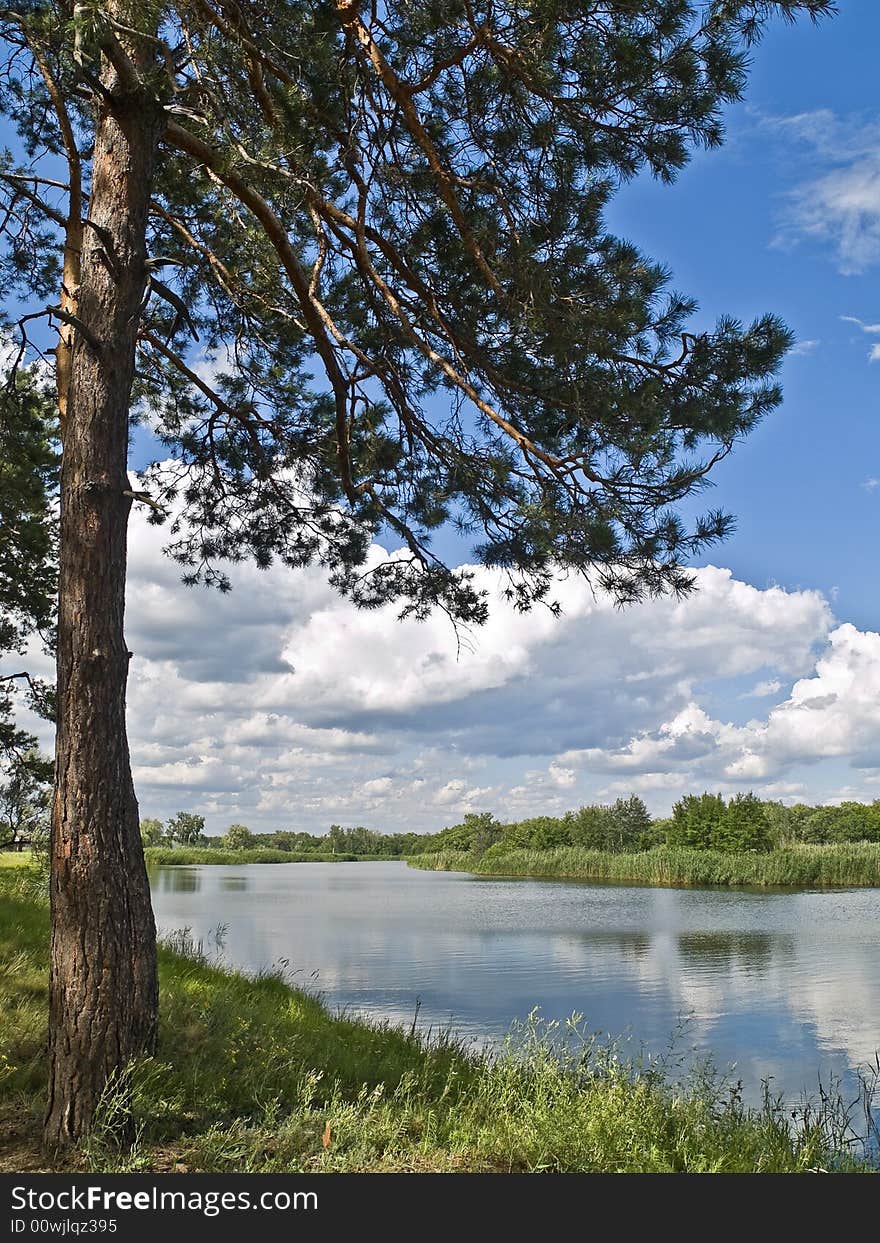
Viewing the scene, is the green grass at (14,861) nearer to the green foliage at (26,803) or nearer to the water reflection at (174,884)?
the green foliage at (26,803)

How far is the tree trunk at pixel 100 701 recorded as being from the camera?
13.1 feet

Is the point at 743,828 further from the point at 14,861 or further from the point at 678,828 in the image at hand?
the point at 14,861

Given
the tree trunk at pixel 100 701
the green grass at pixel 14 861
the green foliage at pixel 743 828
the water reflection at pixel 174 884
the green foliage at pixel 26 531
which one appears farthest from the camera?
the green foliage at pixel 743 828

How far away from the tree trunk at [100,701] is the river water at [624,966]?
3.27 meters

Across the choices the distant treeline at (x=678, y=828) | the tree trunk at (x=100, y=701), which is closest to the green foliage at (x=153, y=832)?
the distant treeline at (x=678, y=828)

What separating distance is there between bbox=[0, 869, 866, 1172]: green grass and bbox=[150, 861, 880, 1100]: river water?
1171 millimetres

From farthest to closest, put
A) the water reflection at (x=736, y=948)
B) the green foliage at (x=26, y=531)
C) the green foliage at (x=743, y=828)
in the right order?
the green foliage at (x=743, y=828), the water reflection at (x=736, y=948), the green foliage at (x=26, y=531)

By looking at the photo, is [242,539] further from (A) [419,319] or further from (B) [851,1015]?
(B) [851,1015]

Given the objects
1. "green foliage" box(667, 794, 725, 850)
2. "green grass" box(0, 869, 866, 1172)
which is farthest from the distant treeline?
"green grass" box(0, 869, 866, 1172)

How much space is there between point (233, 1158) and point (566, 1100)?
1588mm

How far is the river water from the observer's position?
914 centimetres

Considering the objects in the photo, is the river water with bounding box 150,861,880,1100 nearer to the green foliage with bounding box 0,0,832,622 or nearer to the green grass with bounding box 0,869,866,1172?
the green grass with bounding box 0,869,866,1172

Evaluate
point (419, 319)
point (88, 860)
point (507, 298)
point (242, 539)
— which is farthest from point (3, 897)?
point (507, 298)

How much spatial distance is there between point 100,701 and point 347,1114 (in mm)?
2294
